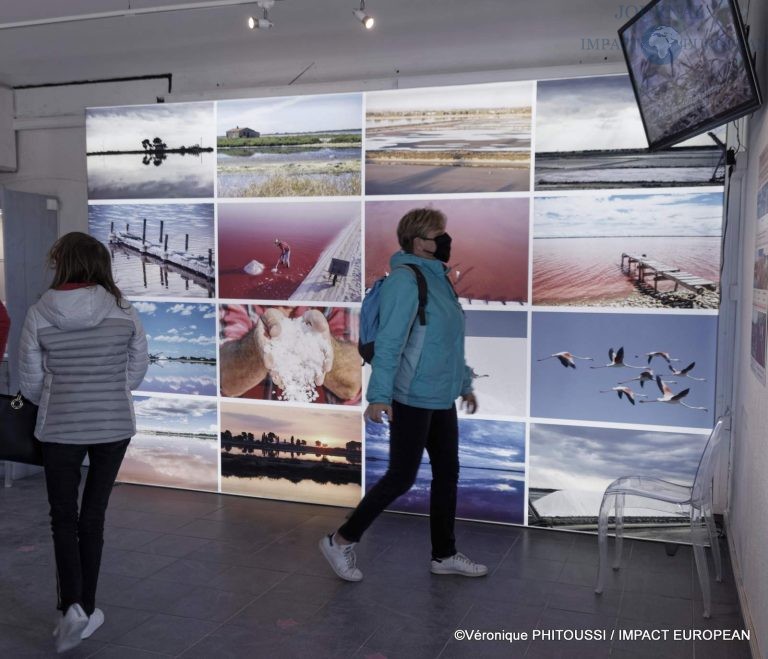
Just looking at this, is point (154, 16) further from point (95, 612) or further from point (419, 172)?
point (95, 612)

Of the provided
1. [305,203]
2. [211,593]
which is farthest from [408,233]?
[211,593]

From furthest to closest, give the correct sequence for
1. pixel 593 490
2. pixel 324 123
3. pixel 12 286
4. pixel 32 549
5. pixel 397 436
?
pixel 12 286 → pixel 324 123 → pixel 593 490 → pixel 32 549 → pixel 397 436

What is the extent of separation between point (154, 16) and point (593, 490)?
3.41 metres

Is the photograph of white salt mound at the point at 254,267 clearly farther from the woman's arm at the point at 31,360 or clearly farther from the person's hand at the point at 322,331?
the woman's arm at the point at 31,360

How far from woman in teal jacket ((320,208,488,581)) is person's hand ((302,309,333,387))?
1176mm

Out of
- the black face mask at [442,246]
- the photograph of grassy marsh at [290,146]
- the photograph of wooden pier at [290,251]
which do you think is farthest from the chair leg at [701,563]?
the photograph of grassy marsh at [290,146]

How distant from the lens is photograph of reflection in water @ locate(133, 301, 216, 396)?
4543 millimetres

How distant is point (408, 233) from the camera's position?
320cm

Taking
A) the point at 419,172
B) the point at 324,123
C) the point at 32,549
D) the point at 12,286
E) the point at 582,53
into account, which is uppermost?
the point at 582,53

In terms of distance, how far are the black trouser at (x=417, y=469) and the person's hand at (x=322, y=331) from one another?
1.18 metres

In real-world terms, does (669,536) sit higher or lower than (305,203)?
lower

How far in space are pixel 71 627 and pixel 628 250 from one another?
281 cm

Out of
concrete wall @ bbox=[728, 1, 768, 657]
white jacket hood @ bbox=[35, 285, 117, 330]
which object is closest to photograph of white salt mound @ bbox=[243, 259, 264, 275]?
white jacket hood @ bbox=[35, 285, 117, 330]

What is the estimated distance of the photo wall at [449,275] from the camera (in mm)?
3729
